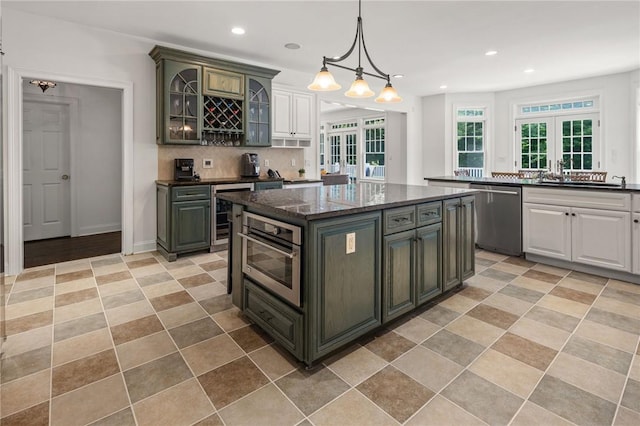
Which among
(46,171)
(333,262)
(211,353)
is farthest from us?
(46,171)

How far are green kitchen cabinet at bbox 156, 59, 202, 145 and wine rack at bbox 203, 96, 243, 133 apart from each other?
0.16m

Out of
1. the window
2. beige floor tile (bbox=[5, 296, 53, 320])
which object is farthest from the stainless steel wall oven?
the window

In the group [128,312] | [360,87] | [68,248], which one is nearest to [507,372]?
[360,87]

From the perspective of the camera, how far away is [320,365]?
6.69 feet

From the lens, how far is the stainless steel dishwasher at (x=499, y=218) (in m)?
4.18

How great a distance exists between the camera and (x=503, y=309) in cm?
281

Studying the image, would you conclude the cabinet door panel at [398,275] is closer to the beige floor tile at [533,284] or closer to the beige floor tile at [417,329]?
the beige floor tile at [417,329]

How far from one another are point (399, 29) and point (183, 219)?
3.39 metres

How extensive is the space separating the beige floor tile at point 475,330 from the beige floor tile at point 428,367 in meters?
0.38

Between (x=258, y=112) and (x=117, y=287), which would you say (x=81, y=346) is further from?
(x=258, y=112)

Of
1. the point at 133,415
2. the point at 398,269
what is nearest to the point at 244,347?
the point at 133,415

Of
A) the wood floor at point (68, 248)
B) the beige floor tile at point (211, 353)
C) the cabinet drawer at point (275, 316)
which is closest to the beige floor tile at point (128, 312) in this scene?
the beige floor tile at point (211, 353)

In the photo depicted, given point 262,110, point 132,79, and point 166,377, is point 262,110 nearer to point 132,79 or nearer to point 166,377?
point 132,79

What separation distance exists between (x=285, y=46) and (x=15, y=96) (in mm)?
3018
